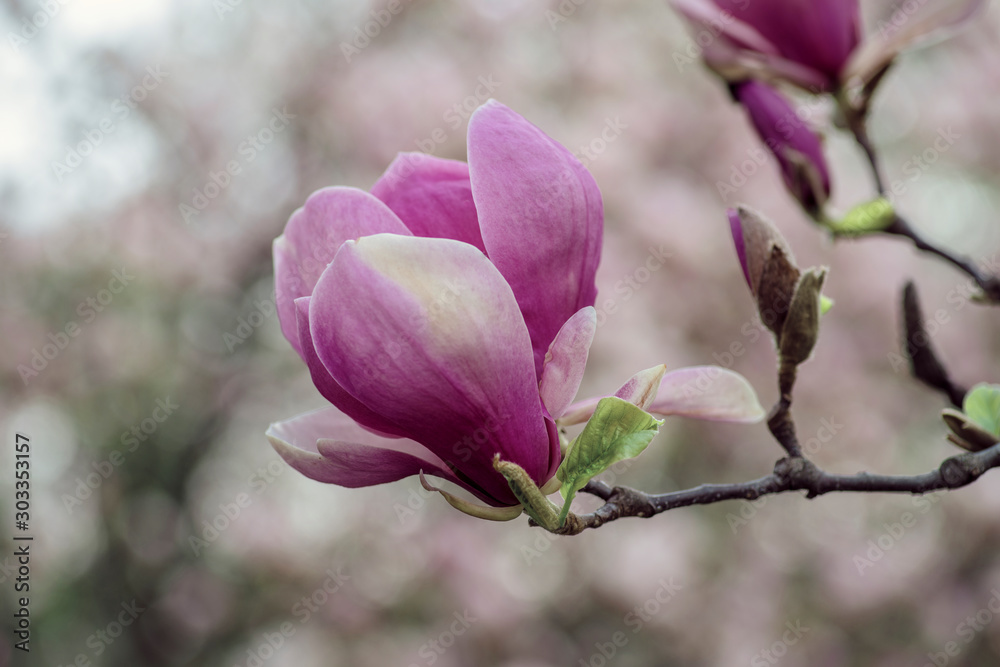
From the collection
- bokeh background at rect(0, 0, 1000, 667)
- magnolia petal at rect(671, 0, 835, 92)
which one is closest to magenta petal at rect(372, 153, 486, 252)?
magnolia petal at rect(671, 0, 835, 92)

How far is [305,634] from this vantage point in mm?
2492

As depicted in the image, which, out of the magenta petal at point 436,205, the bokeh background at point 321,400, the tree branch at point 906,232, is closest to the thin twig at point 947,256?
the tree branch at point 906,232

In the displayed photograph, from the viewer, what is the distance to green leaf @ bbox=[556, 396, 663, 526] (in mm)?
327

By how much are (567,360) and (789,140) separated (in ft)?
1.05

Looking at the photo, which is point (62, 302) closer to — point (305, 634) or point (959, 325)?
point (305, 634)

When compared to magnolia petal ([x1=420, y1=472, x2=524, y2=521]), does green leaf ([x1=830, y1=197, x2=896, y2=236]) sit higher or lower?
lower

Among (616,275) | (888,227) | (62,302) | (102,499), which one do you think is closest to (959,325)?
(616,275)

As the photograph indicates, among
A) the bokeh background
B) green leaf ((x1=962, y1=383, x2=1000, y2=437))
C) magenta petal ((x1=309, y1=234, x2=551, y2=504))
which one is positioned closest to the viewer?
magenta petal ((x1=309, y1=234, x2=551, y2=504))

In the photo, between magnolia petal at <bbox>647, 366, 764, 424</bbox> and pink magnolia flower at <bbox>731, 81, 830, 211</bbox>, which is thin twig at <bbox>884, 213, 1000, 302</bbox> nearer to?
pink magnolia flower at <bbox>731, 81, 830, 211</bbox>

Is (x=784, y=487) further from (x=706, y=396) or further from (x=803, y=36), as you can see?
(x=803, y=36)

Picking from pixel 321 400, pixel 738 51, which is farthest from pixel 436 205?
pixel 321 400

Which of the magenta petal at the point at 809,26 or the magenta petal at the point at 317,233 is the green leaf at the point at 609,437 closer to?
the magenta petal at the point at 317,233

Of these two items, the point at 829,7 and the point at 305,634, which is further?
the point at 305,634

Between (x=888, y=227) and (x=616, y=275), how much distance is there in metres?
2.06
